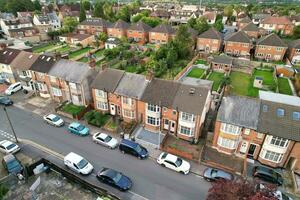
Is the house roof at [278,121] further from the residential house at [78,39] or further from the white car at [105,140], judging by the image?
the residential house at [78,39]

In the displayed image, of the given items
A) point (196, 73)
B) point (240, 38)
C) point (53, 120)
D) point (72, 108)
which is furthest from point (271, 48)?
point (53, 120)

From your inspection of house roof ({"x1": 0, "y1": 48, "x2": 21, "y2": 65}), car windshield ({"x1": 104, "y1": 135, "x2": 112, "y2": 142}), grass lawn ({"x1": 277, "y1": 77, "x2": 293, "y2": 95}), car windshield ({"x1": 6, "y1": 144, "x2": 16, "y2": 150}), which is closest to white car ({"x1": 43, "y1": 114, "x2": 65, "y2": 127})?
car windshield ({"x1": 6, "y1": 144, "x2": 16, "y2": 150})

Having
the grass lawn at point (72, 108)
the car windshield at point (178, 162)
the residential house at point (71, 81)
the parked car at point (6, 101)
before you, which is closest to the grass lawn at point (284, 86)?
the car windshield at point (178, 162)

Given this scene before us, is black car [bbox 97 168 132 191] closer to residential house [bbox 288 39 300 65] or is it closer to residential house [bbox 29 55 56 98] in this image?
residential house [bbox 29 55 56 98]

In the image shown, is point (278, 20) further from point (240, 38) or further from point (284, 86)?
point (284, 86)

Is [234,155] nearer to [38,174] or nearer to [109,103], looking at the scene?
[109,103]

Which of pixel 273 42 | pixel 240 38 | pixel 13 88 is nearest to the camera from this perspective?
pixel 13 88

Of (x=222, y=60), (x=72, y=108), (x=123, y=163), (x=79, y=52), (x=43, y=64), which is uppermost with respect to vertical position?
(x=43, y=64)
